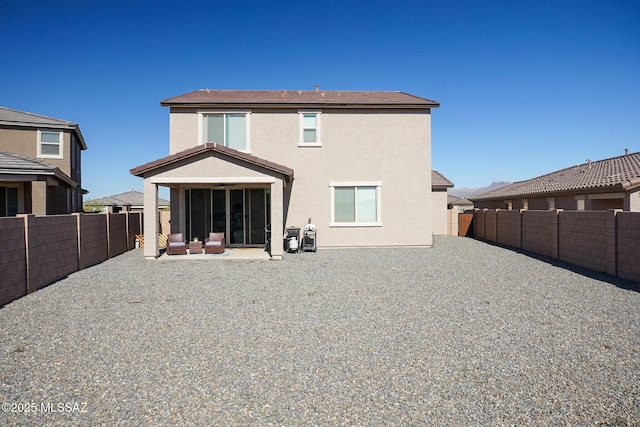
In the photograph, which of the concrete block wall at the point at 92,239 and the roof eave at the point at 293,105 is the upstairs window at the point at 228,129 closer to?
the roof eave at the point at 293,105

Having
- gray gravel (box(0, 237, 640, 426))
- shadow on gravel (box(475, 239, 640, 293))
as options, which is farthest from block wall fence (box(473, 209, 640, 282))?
gray gravel (box(0, 237, 640, 426))

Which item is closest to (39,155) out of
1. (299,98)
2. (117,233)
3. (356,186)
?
(117,233)

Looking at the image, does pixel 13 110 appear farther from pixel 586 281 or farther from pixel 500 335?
pixel 586 281

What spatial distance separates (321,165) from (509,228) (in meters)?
9.19

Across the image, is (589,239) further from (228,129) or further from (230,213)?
(228,129)

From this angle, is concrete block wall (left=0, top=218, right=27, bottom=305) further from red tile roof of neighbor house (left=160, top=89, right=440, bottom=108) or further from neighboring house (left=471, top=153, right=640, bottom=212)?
neighboring house (left=471, top=153, right=640, bottom=212)

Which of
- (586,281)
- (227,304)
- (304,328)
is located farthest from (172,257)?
(586,281)

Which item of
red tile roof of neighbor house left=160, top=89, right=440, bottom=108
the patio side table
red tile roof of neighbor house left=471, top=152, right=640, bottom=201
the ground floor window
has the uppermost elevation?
red tile roof of neighbor house left=160, top=89, right=440, bottom=108

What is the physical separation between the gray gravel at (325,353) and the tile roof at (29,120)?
1343 centimetres

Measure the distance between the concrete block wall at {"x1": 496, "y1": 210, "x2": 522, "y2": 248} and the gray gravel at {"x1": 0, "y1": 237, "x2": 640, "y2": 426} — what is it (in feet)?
24.4

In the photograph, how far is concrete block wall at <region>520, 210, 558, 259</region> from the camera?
1274cm

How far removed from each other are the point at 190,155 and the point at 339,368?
34.0ft

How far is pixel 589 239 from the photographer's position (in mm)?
10516

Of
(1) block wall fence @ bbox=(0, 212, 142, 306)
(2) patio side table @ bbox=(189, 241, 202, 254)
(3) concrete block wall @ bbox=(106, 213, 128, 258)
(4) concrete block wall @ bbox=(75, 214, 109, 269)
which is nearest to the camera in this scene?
(1) block wall fence @ bbox=(0, 212, 142, 306)
